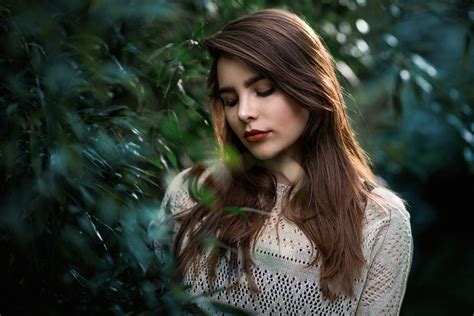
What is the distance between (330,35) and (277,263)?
1096 millimetres

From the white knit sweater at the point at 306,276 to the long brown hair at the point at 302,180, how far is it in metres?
0.03

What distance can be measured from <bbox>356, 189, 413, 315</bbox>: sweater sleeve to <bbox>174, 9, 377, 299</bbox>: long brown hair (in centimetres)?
6

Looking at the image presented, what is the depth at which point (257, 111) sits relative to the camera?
1930 mm

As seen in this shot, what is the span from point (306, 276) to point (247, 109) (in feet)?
1.49

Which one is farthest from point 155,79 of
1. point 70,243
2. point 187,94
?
point 70,243

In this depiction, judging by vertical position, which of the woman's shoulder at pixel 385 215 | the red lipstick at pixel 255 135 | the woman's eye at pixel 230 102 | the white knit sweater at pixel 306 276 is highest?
the woman's eye at pixel 230 102

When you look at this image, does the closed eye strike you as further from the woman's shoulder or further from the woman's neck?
the woman's shoulder

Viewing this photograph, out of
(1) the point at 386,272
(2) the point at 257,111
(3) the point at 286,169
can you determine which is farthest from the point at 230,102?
(1) the point at 386,272

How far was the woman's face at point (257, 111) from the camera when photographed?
1.93 meters

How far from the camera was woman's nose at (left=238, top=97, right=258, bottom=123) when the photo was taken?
1.92 metres

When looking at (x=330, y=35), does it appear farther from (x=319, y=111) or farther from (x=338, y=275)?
(x=338, y=275)

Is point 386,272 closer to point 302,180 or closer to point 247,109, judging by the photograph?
point 302,180

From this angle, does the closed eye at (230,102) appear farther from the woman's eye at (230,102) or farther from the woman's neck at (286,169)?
the woman's neck at (286,169)

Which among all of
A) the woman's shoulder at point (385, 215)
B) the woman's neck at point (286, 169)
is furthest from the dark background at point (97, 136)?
the woman's shoulder at point (385, 215)
